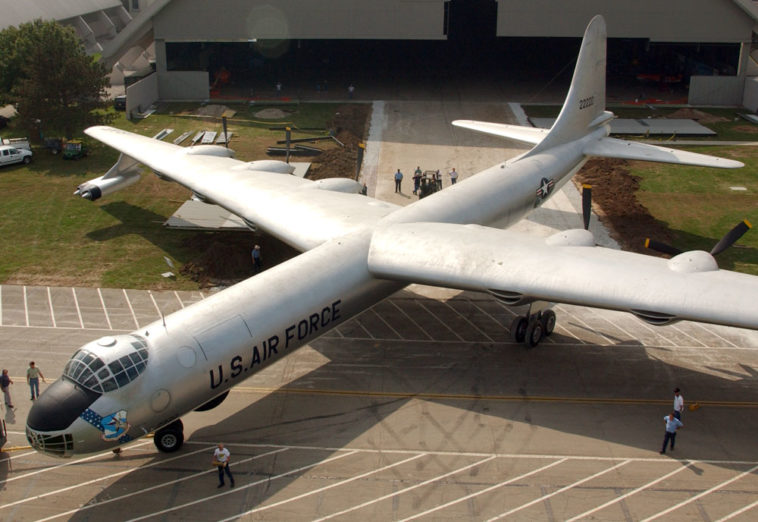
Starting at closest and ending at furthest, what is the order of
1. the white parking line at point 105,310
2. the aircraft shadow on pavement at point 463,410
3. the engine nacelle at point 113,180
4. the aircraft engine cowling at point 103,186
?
the aircraft shadow on pavement at point 463,410 → the white parking line at point 105,310 → the aircraft engine cowling at point 103,186 → the engine nacelle at point 113,180

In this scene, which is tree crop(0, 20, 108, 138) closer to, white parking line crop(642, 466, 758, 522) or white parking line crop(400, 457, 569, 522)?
white parking line crop(400, 457, 569, 522)

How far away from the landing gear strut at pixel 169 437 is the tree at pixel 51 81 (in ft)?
128

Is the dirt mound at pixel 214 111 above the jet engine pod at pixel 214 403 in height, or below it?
above

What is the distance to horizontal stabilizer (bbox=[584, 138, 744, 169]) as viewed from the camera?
37062 millimetres

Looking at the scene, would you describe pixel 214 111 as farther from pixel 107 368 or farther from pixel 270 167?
pixel 107 368

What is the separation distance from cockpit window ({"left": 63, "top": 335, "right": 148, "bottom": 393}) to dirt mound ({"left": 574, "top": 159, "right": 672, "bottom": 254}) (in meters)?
27.5

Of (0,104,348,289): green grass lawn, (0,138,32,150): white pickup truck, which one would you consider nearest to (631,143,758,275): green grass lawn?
(0,104,348,289): green grass lawn

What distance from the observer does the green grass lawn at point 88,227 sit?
116 ft

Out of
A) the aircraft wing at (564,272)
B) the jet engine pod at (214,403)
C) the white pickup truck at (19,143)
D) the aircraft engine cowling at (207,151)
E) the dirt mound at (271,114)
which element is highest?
the dirt mound at (271,114)

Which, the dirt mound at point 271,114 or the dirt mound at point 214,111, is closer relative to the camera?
the dirt mound at point 271,114

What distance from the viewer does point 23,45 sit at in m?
55.1

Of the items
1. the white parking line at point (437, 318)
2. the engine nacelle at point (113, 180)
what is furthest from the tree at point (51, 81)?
the white parking line at point (437, 318)

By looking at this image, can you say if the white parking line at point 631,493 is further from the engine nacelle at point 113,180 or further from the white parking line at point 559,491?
the engine nacelle at point 113,180

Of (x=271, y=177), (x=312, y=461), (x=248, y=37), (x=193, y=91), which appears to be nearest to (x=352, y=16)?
(x=248, y=37)
